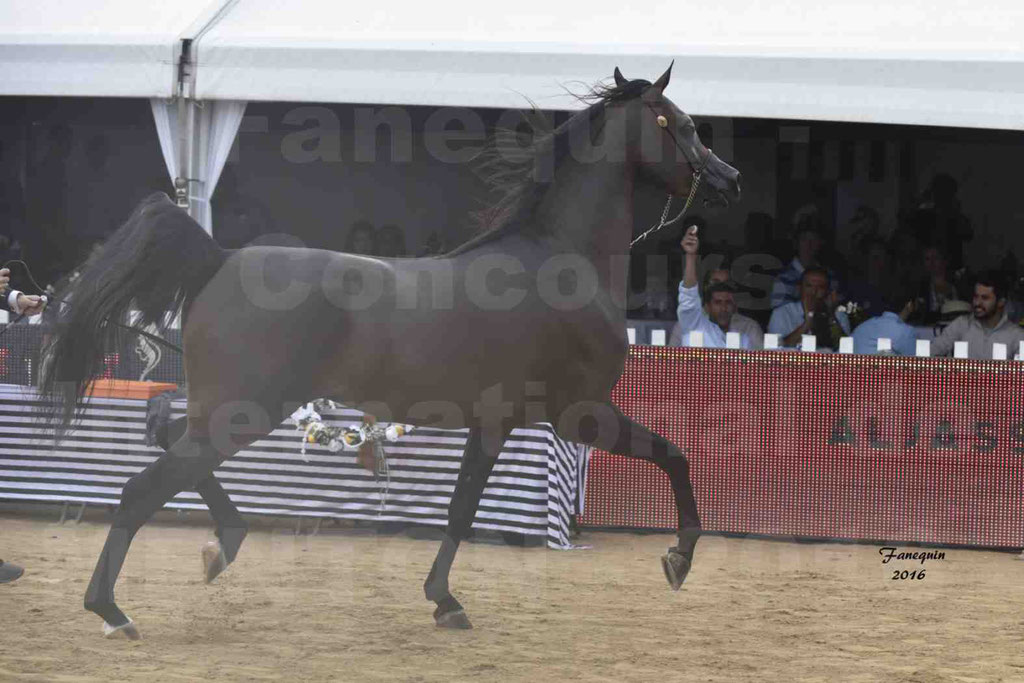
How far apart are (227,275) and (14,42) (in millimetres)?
4622

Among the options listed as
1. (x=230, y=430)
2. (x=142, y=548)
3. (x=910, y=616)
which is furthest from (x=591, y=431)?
(x=142, y=548)

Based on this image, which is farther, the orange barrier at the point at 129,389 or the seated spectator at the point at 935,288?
the seated spectator at the point at 935,288

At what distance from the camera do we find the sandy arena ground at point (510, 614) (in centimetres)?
458

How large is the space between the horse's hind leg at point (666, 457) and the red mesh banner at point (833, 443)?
2698 mm

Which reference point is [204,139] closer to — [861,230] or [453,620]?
[453,620]

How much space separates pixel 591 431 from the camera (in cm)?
516

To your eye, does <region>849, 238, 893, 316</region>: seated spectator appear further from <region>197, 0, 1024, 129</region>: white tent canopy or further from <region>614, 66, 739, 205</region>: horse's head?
<region>614, 66, 739, 205</region>: horse's head

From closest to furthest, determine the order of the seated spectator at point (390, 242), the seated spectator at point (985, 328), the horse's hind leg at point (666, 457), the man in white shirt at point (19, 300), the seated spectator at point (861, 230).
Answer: the horse's hind leg at point (666, 457) < the man in white shirt at point (19, 300) < the seated spectator at point (985, 328) < the seated spectator at point (390, 242) < the seated spectator at point (861, 230)

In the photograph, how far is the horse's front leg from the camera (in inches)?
208

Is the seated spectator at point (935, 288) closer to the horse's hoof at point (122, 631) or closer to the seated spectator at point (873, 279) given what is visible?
the seated spectator at point (873, 279)

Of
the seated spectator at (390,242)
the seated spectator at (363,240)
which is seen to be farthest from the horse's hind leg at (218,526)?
the seated spectator at (390,242)

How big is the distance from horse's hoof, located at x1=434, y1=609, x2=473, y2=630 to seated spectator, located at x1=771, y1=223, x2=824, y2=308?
4.56 metres

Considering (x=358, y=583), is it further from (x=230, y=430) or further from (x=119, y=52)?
(x=119, y=52)

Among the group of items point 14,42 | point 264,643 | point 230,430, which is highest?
Result: point 14,42
